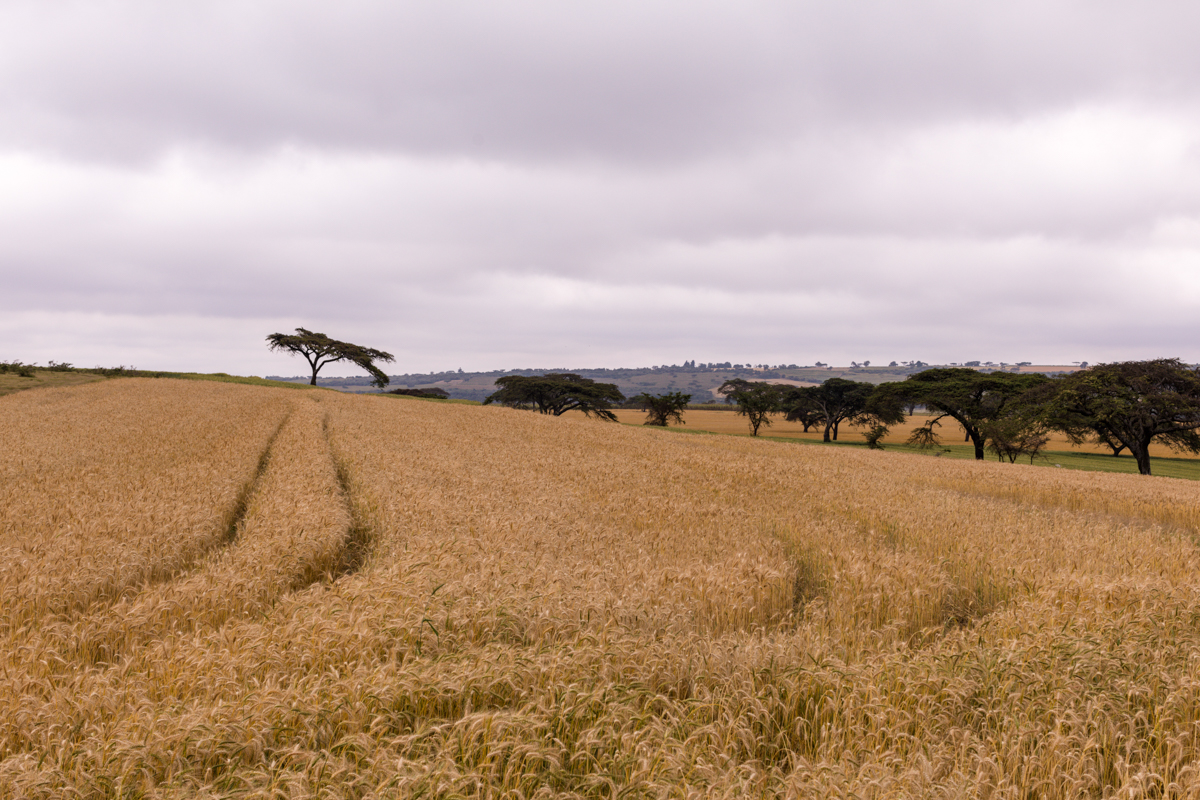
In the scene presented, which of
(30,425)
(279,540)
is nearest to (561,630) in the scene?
(279,540)

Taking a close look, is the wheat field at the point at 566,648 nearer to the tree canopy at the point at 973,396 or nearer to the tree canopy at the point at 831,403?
the tree canopy at the point at 973,396

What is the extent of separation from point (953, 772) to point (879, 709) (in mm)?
646

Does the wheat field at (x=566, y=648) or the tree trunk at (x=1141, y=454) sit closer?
the wheat field at (x=566, y=648)

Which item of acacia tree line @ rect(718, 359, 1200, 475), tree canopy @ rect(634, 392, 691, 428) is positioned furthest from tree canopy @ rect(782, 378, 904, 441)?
acacia tree line @ rect(718, 359, 1200, 475)

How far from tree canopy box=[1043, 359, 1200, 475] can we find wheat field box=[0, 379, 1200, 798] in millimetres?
29040

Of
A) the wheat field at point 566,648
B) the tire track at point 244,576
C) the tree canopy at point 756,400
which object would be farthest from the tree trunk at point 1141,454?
the tree canopy at point 756,400

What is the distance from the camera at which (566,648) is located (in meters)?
4.33

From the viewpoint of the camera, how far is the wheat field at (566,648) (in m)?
3.04

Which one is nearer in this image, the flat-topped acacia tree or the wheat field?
the wheat field

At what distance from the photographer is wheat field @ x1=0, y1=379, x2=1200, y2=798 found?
3.04 metres

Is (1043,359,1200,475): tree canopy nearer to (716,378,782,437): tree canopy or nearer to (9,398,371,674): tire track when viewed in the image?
(9,398,371,674): tire track

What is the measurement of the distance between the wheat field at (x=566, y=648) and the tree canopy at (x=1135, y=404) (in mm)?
29040

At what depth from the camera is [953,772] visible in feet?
10.2

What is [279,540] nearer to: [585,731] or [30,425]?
[585,731]
